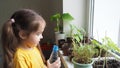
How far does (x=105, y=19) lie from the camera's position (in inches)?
66.4

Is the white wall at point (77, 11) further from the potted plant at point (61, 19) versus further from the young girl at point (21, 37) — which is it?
the young girl at point (21, 37)

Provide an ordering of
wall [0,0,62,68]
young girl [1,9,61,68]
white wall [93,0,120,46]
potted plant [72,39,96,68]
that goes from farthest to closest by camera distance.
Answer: wall [0,0,62,68] → white wall [93,0,120,46] → young girl [1,9,61,68] → potted plant [72,39,96,68]

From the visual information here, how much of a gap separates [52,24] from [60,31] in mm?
841

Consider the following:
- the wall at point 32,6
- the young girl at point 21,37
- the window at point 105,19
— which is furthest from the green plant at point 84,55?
the wall at point 32,6

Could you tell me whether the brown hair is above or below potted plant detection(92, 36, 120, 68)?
above

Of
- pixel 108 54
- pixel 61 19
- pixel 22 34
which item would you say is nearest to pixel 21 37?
pixel 22 34

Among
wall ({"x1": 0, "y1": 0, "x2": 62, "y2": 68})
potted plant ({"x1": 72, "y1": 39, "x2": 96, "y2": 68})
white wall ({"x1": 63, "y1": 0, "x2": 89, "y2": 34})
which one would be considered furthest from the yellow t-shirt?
wall ({"x1": 0, "y1": 0, "x2": 62, "y2": 68})

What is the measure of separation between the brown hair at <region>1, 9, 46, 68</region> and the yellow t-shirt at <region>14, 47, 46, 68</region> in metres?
0.06

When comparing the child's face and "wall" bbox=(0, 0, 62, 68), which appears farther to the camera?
"wall" bbox=(0, 0, 62, 68)

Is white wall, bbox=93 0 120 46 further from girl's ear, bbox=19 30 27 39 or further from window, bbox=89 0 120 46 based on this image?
girl's ear, bbox=19 30 27 39

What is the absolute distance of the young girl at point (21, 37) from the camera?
109 cm

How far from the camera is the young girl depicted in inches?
43.1

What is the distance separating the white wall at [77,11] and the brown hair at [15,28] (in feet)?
2.38

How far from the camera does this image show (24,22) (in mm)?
1098
